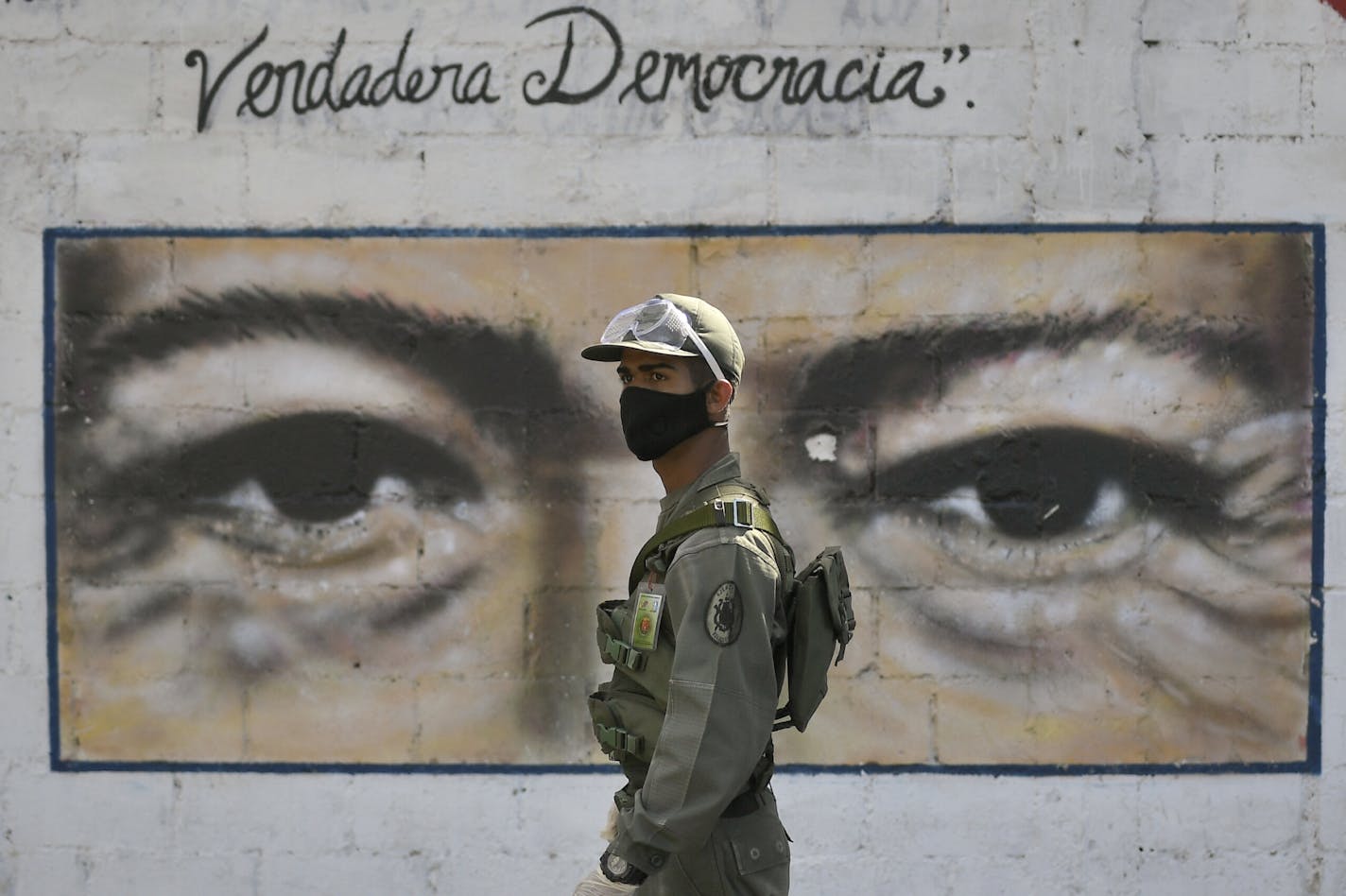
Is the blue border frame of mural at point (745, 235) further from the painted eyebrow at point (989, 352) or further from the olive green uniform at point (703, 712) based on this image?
the olive green uniform at point (703, 712)

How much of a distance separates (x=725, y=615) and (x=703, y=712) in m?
0.17

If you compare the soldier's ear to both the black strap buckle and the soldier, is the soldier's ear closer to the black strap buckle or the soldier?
the soldier

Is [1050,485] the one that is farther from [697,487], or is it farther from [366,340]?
[366,340]

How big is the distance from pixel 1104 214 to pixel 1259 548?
42.1 inches

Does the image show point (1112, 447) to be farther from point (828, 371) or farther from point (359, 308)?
point (359, 308)

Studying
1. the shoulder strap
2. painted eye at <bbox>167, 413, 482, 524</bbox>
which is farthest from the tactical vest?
painted eye at <bbox>167, 413, 482, 524</bbox>

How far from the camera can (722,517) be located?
2.50 metres

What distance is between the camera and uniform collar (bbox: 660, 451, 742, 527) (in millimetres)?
2619

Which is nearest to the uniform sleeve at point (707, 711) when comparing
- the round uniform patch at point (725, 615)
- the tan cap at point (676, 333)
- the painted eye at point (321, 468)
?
the round uniform patch at point (725, 615)

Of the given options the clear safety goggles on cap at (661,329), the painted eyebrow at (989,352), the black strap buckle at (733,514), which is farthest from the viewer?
the painted eyebrow at (989,352)

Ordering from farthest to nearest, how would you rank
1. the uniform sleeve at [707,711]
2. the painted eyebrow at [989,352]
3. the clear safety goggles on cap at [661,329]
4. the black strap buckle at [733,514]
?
the painted eyebrow at [989,352] < the clear safety goggles on cap at [661,329] < the black strap buckle at [733,514] < the uniform sleeve at [707,711]

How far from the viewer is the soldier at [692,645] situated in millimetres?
2355

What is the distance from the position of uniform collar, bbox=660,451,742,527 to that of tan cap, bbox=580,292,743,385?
0.53ft

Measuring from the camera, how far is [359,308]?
13.3ft
